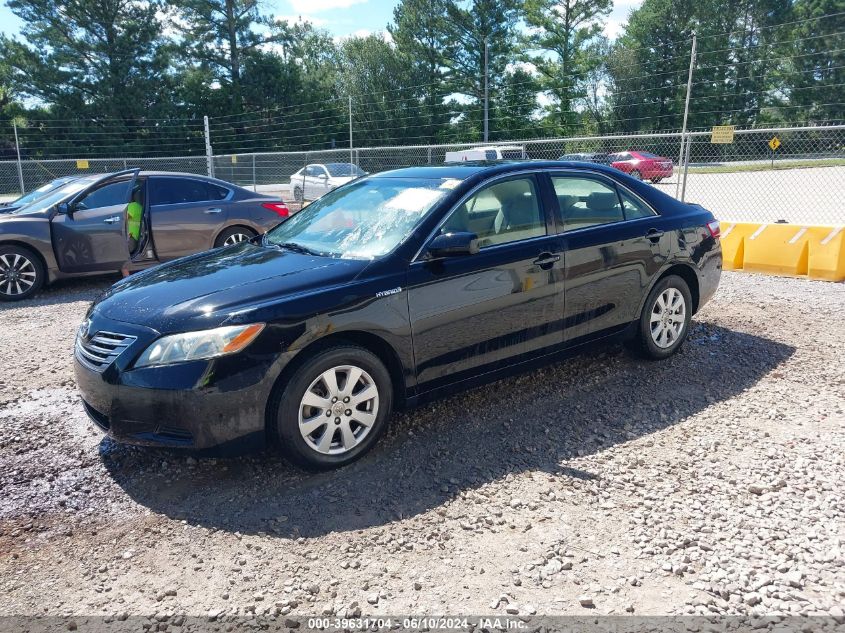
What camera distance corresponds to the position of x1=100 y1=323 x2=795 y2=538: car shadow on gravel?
131 inches

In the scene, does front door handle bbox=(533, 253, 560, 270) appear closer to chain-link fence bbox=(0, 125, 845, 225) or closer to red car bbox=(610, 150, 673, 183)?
chain-link fence bbox=(0, 125, 845, 225)

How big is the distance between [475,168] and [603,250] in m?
1.09

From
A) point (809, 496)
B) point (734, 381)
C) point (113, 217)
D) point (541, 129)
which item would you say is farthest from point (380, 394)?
point (541, 129)

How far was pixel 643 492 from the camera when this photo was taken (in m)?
3.42

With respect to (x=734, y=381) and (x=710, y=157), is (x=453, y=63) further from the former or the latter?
(x=734, y=381)

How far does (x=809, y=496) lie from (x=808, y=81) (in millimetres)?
42520

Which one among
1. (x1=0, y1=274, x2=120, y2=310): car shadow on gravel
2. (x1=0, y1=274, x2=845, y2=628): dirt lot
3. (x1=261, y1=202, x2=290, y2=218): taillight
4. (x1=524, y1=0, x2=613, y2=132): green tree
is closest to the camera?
(x1=0, y1=274, x2=845, y2=628): dirt lot

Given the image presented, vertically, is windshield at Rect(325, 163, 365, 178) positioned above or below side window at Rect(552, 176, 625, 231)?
above

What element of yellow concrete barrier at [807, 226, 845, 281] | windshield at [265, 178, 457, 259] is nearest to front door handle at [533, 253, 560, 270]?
windshield at [265, 178, 457, 259]

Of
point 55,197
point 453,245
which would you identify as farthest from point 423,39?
point 453,245

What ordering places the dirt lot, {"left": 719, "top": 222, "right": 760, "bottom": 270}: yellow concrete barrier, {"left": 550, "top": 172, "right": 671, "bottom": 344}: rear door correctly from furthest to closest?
{"left": 719, "top": 222, "right": 760, "bottom": 270}: yellow concrete barrier → {"left": 550, "top": 172, "right": 671, "bottom": 344}: rear door → the dirt lot

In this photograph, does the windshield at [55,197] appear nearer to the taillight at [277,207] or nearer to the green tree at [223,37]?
the taillight at [277,207]

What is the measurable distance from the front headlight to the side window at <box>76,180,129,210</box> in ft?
19.8

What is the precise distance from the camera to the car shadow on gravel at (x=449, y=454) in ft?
11.0
